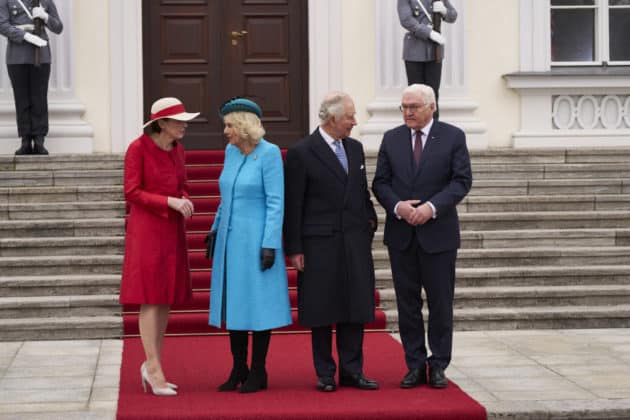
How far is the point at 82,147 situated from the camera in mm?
13336

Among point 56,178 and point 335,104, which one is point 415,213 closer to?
point 335,104

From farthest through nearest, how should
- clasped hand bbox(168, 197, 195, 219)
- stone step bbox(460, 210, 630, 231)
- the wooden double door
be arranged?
the wooden double door < stone step bbox(460, 210, 630, 231) < clasped hand bbox(168, 197, 195, 219)

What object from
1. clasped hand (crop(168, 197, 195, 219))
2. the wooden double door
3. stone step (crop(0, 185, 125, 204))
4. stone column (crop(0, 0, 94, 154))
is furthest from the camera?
the wooden double door

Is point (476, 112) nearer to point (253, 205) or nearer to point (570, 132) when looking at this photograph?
point (570, 132)

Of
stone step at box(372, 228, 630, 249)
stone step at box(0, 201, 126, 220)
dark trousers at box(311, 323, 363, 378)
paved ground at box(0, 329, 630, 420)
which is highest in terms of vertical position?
stone step at box(0, 201, 126, 220)

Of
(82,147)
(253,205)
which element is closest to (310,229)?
(253,205)

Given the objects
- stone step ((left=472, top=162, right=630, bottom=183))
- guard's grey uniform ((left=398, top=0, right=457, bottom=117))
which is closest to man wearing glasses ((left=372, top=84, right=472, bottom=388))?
stone step ((left=472, top=162, right=630, bottom=183))

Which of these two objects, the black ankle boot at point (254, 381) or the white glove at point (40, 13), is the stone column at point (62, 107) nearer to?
the white glove at point (40, 13)

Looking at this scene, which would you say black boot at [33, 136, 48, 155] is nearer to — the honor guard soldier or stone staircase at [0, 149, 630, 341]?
the honor guard soldier

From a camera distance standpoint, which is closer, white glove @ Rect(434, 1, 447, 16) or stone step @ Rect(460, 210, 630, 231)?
stone step @ Rect(460, 210, 630, 231)

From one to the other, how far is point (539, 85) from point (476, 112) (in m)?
0.69

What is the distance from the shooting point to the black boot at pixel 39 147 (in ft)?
41.8

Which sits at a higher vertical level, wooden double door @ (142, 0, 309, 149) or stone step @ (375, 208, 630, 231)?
wooden double door @ (142, 0, 309, 149)

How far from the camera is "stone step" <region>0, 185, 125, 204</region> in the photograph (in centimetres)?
1161
